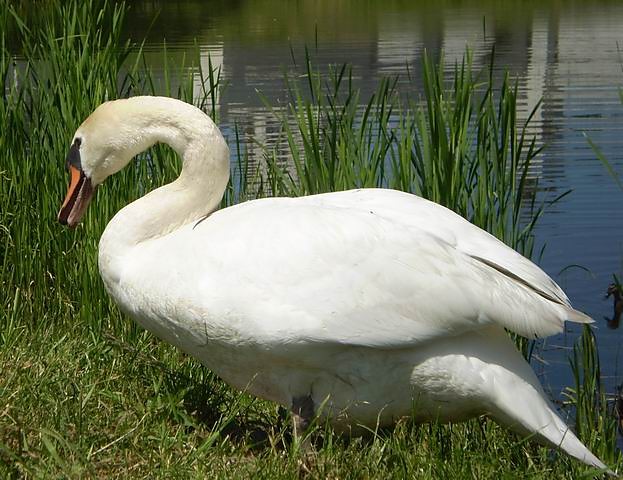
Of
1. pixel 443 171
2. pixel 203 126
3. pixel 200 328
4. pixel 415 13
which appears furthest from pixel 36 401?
pixel 415 13

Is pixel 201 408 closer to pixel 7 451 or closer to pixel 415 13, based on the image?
pixel 7 451

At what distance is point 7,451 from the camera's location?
317cm

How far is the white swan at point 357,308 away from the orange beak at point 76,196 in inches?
20.5

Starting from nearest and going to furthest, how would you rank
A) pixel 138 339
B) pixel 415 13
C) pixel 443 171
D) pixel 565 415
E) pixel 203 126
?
pixel 203 126
pixel 443 171
pixel 138 339
pixel 565 415
pixel 415 13

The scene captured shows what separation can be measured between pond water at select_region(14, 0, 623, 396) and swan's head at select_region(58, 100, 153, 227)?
0.92 metres

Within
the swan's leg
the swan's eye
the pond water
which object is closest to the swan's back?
the swan's leg

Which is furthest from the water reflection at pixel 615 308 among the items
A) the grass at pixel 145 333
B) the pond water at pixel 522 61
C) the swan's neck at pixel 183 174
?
the swan's neck at pixel 183 174

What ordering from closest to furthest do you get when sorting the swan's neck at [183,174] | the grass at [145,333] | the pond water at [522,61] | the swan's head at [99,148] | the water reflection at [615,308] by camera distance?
the grass at [145,333] < the swan's neck at [183,174] < the swan's head at [99,148] < the water reflection at [615,308] < the pond water at [522,61]

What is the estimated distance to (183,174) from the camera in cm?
423

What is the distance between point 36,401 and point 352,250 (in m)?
1.17

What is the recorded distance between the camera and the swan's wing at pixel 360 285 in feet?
11.8

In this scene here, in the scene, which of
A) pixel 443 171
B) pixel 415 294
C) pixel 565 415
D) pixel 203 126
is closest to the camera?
pixel 415 294

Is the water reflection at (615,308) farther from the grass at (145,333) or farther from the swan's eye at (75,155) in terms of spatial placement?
the swan's eye at (75,155)

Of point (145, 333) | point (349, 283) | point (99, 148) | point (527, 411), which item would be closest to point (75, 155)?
point (99, 148)
